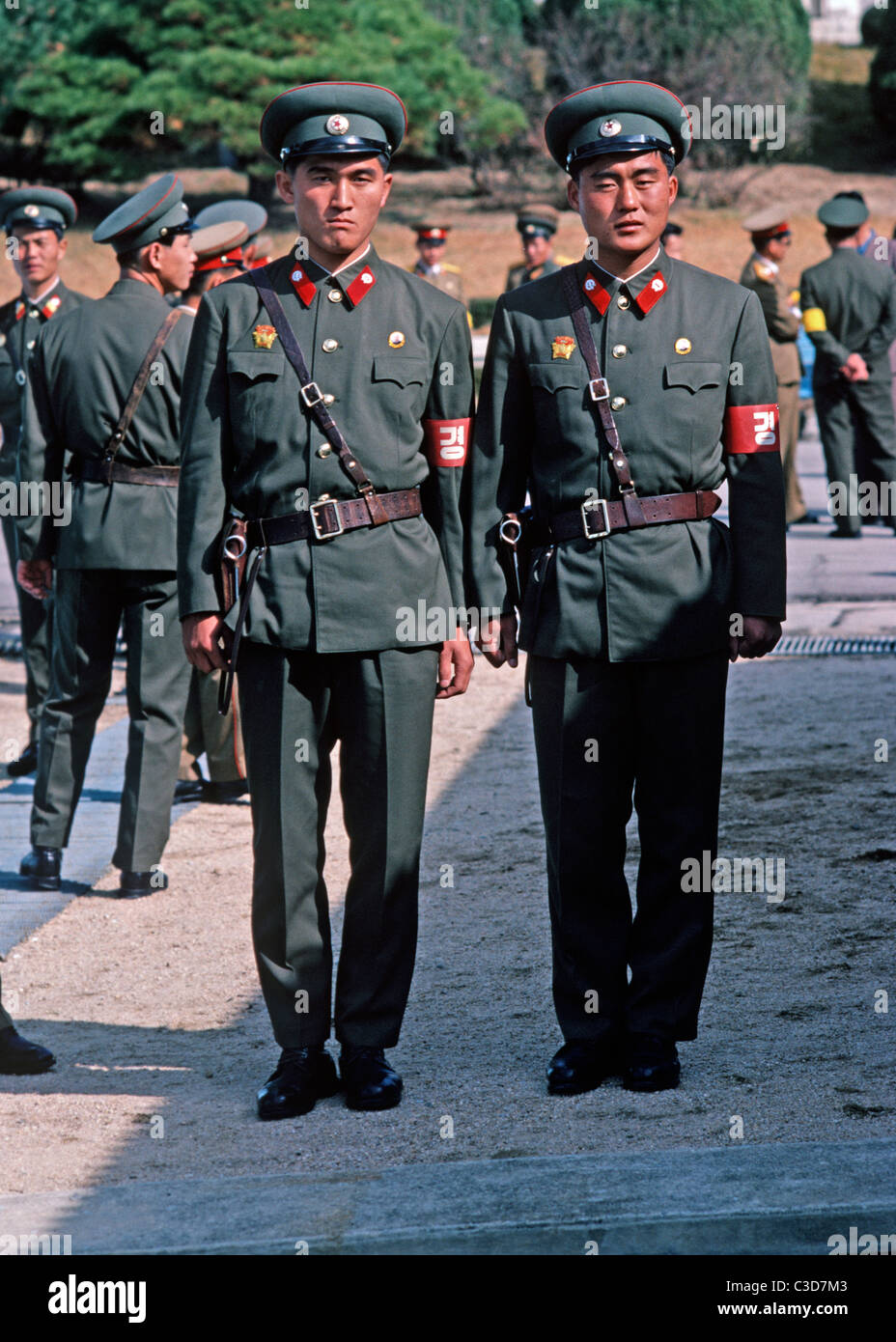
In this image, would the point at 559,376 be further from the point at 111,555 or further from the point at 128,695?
→ the point at 128,695

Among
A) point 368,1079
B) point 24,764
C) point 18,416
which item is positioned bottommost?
point 24,764

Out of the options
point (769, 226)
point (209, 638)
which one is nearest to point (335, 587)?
point (209, 638)

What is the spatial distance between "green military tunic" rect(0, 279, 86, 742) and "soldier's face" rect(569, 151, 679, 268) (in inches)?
144

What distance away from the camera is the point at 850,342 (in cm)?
1243

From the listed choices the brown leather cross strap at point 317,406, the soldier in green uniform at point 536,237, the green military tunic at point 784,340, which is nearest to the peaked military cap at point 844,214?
the green military tunic at point 784,340

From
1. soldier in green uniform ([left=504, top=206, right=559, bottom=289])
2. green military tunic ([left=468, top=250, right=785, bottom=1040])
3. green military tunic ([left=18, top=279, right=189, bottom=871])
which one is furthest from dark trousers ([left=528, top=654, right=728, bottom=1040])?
soldier in green uniform ([left=504, top=206, right=559, bottom=289])

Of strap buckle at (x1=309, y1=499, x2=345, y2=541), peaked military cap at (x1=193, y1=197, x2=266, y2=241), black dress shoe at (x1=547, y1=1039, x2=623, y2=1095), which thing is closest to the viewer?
strap buckle at (x1=309, y1=499, x2=345, y2=541)

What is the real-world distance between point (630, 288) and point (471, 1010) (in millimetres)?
1798

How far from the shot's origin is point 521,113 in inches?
1387

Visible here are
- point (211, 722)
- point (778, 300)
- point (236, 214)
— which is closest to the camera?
point (211, 722)

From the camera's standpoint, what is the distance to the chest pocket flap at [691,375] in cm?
394

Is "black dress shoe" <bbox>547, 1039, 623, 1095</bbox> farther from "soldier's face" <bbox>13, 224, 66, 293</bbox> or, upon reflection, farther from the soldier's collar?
"soldier's face" <bbox>13, 224, 66, 293</bbox>

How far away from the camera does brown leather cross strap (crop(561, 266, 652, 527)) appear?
394 cm

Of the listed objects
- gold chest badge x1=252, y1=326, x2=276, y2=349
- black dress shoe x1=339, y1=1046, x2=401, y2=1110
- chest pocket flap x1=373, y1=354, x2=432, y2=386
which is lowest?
black dress shoe x1=339, y1=1046, x2=401, y2=1110
